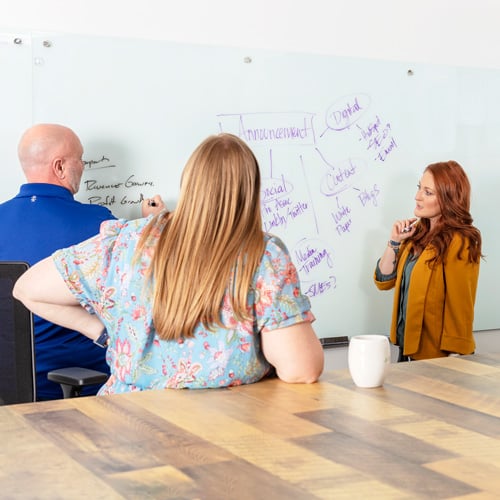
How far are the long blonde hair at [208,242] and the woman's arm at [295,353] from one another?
0.08 m

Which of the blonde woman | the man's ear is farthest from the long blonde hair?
the man's ear

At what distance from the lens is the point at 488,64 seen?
11.9 feet

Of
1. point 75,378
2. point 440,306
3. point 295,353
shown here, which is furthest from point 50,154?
point 440,306

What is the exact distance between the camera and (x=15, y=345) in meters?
1.87

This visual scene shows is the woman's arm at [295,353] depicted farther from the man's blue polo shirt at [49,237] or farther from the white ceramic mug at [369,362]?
the man's blue polo shirt at [49,237]

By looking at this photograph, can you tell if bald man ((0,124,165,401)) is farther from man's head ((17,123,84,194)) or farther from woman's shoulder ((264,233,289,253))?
woman's shoulder ((264,233,289,253))

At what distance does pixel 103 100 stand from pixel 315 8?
933mm

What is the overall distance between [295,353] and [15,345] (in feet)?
2.25

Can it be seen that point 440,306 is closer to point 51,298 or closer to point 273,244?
point 273,244

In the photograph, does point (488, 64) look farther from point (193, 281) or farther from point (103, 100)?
point (193, 281)

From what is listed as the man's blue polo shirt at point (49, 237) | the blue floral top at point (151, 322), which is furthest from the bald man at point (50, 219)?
the blue floral top at point (151, 322)

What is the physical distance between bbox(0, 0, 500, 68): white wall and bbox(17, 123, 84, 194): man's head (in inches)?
14.0

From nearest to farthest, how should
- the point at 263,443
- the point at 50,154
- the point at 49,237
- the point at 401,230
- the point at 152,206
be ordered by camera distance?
the point at 263,443
the point at 49,237
the point at 50,154
the point at 152,206
the point at 401,230

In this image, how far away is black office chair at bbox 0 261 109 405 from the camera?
1.86m
